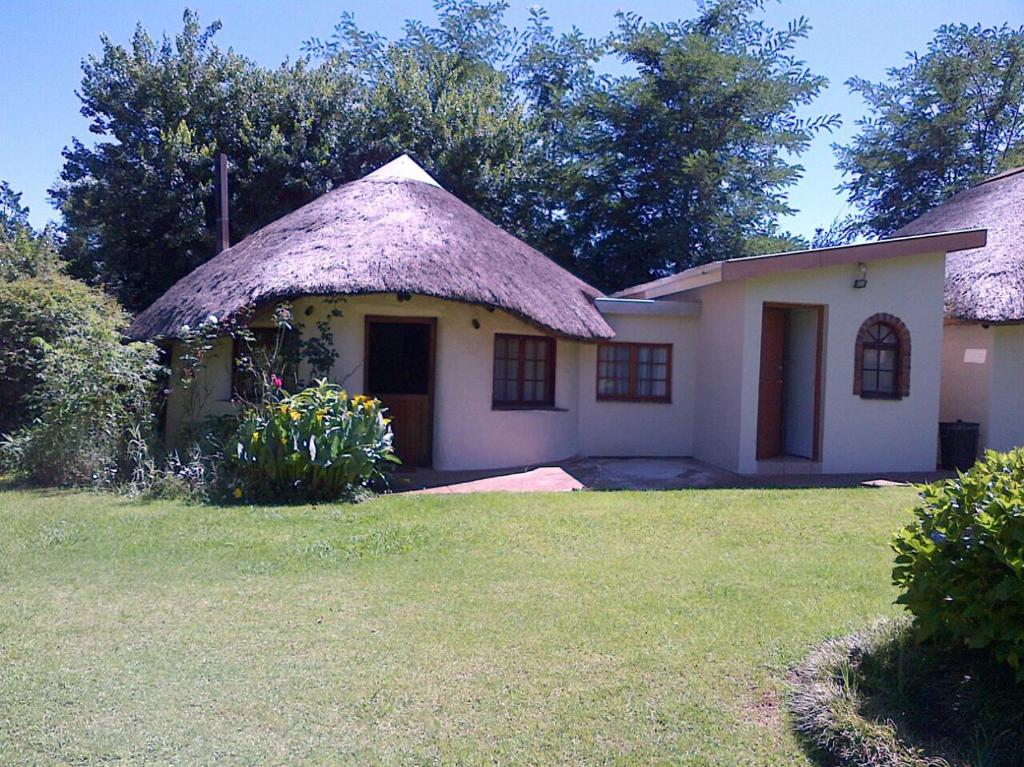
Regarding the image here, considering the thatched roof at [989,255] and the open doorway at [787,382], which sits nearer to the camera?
the open doorway at [787,382]

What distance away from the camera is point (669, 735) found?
3898 mm

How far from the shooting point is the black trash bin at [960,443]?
1302 cm

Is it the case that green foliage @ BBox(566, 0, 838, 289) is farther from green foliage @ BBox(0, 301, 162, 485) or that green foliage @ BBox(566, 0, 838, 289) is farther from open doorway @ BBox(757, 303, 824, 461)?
green foliage @ BBox(0, 301, 162, 485)

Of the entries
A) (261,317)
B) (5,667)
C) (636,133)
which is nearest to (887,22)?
(261,317)

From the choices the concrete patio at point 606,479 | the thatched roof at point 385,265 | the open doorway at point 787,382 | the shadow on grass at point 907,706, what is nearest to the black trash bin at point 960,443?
the concrete patio at point 606,479

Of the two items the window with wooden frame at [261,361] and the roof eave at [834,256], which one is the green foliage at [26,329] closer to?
the window with wooden frame at [261,361]

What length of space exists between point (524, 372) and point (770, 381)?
3872mm

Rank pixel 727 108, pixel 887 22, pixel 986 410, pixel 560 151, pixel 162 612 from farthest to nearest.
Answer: pixel 560 151, pixel 727 108, pixel 986 410, pixel 887 22, pixel 162 612

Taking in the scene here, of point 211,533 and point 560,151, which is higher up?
point 560,151

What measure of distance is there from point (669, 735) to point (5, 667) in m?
3.59

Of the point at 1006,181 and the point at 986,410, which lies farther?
the point at 1006,181

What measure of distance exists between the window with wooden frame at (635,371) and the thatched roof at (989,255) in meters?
4.64

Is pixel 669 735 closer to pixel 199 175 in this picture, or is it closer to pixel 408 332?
pixel 408 332

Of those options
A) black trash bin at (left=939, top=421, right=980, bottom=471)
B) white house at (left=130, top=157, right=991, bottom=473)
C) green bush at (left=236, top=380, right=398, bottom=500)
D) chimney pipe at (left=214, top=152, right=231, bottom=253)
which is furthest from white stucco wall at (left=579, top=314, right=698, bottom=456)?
chimney pipe at (left=214, top=152, right=231, bottom=253)
